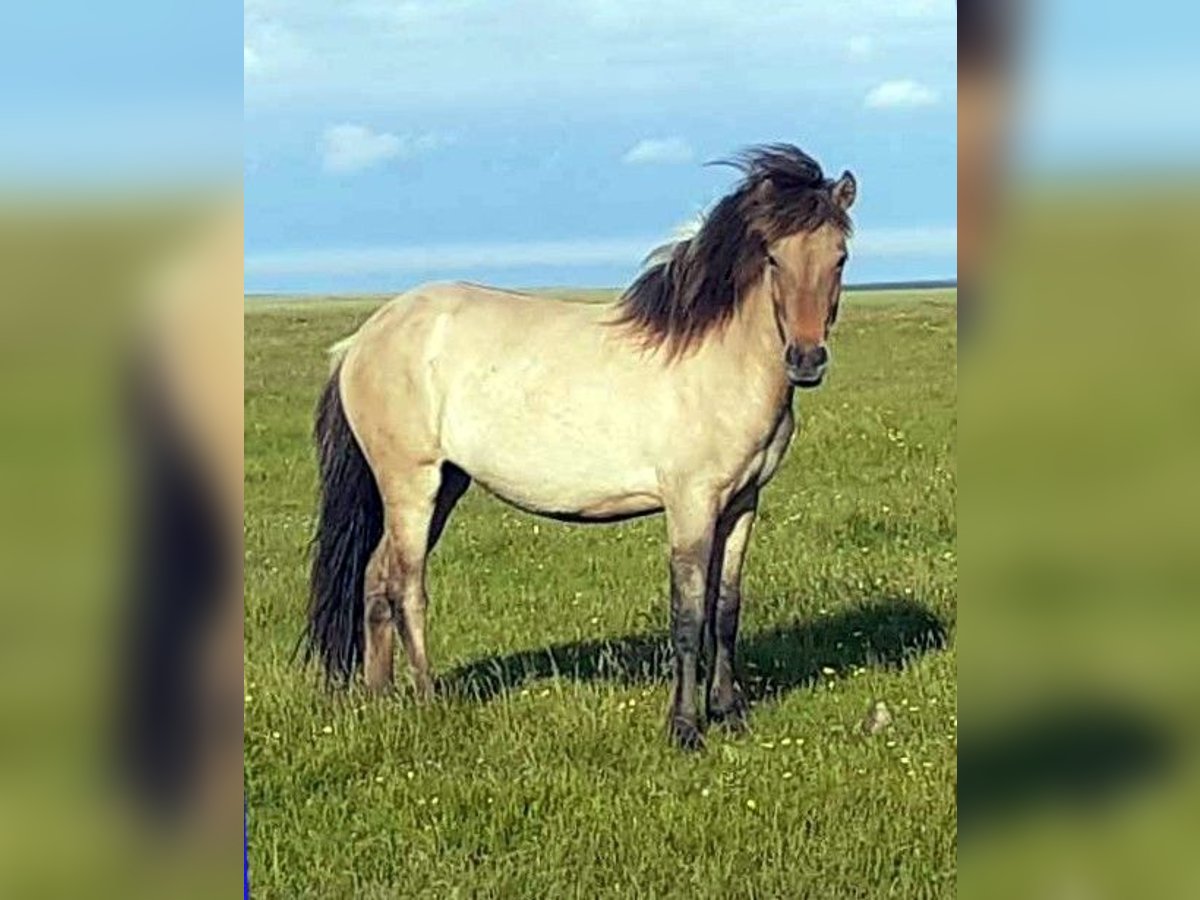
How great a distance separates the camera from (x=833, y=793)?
2.40m

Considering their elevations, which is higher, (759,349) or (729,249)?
(729,249)

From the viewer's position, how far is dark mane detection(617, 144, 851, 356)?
7.70ft

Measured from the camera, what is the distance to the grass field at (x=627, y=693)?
2.35m

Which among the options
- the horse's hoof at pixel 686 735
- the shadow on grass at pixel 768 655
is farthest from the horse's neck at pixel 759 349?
the horse's hoof at pixel 686 735

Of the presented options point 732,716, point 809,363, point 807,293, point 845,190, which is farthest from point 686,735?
point 845,190

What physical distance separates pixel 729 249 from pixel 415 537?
0.72m

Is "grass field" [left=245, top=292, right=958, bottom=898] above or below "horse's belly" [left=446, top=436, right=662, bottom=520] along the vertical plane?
below

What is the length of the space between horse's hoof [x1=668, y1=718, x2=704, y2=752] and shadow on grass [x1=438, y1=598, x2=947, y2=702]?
4.6 inches

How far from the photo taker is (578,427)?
2580mm

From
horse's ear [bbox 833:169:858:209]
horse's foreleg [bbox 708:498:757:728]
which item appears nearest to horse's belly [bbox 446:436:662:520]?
horse's foreleg [bbox 708:498:757:728]
